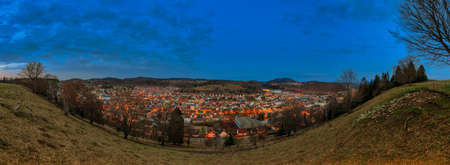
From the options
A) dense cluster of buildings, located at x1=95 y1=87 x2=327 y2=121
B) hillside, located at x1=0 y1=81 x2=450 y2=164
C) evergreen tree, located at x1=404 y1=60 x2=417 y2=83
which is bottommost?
dense cluster of buildings, located at x1=95 y1=87 x2=327 y2=121

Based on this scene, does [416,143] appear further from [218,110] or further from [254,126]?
[218,110]

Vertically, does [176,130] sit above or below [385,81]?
below

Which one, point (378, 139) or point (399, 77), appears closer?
point (378, 139)

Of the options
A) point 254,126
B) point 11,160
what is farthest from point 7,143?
point 254,126

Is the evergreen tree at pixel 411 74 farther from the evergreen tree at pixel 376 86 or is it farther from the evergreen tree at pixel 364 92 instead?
the evergreen tree at pixel 364 92

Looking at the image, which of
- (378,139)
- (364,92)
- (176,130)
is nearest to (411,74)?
(364,92)

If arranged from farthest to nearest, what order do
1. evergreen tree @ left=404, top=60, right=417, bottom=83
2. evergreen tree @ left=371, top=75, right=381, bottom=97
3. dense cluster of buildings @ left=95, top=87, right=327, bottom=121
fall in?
1. dense cluster of buildings @ left=95, top=87, right=327, bottom=121
2. evergreen tree @ left=371, top=75, right=381, bottom=97
3. evergreen tree @ left=404, top=60, right=417, bottom=83

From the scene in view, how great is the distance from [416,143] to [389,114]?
4932 millimetres

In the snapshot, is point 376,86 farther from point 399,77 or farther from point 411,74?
point 411,74

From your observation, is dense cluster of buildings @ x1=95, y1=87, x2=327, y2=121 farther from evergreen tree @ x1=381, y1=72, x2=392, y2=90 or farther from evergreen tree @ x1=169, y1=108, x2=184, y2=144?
evergreen tree @ x1=381, y1=72, x2=392, y2=90

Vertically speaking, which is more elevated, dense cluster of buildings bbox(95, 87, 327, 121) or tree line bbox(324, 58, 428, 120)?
tree line bbox(324, 58, 428, 120)

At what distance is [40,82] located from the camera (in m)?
35.3

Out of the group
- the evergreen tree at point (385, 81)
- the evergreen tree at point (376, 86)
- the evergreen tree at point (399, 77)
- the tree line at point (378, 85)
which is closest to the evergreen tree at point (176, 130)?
the tree line at point (378, 85)

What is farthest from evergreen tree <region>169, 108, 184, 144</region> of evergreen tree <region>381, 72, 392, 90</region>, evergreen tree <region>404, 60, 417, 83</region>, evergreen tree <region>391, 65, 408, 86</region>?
evergreen tree <region>404, 60, 417, 83</region>
